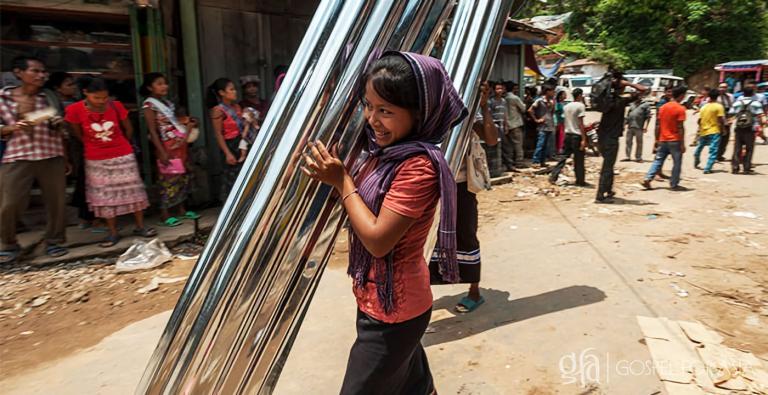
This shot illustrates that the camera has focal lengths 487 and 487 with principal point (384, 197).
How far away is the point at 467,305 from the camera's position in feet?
10.3

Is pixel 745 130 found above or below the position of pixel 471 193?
above

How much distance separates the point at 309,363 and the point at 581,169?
6170 millimetres

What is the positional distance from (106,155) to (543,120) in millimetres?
7351

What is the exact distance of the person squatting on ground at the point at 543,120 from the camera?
9023 millimetres

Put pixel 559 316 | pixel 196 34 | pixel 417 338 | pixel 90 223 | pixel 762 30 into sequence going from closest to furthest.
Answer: pixel 417 338 < pixel 559 316 < pixel 90 223 < pixel 196 34 < pixel 762 30

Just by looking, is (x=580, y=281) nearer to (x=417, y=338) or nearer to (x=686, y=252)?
(x=686, y=252)

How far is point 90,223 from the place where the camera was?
4699 millimetres

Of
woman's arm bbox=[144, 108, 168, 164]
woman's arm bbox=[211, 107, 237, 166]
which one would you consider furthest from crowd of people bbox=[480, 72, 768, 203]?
woman's arm bbox=[144, 108, 168, 164]

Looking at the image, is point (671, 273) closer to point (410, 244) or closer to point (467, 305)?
point (467, 305)

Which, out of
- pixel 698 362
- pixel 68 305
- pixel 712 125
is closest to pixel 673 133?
pixel 712 125

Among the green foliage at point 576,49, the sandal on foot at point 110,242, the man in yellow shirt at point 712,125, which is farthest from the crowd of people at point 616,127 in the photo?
the green foliage at point 576,49

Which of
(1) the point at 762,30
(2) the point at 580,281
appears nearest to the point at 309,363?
(2) the point at 580,281

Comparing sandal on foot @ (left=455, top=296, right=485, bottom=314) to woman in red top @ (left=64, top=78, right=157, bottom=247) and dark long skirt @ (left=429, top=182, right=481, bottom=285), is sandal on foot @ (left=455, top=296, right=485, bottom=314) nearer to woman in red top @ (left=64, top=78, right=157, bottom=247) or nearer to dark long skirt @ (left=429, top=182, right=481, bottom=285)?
dark long skirt @ (left=429, top=182, right=481, bottom=285)

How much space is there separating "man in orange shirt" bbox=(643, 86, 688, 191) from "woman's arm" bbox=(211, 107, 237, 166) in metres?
5.94
